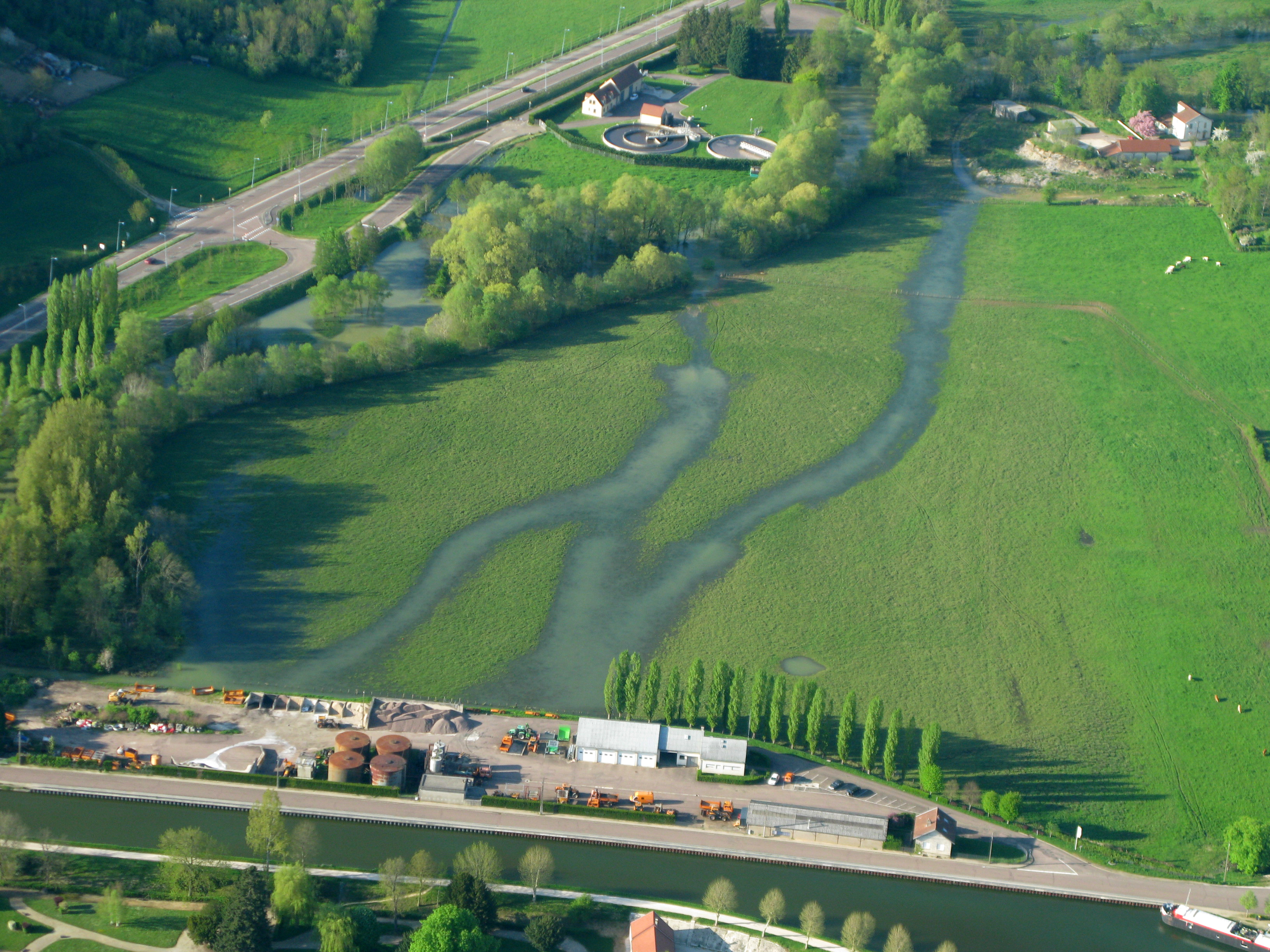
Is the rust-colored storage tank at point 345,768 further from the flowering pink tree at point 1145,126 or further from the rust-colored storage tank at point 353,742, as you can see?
the flowering pink tree at point 1145,126

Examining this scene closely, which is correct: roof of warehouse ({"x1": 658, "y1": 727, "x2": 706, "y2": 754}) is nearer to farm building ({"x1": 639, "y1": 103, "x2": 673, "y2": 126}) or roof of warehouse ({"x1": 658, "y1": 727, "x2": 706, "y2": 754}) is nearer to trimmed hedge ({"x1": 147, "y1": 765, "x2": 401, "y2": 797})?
trimmed hedge ({"x1": 147, "y1": 765, "x2": 401, "y2": 797})

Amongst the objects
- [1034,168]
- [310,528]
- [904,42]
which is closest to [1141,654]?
[310,528]

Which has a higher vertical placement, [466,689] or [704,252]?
[704,252]

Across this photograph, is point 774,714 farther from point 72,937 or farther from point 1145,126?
point 1145,126

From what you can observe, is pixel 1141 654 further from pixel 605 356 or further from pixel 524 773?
pixel 605 356

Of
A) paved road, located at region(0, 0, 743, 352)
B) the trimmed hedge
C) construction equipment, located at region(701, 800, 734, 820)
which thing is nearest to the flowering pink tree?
paved road, located at region(0, 0, 743, 352)


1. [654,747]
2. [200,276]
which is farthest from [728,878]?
[200,276]

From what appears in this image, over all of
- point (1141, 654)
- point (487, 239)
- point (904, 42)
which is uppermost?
point (904, 42)
